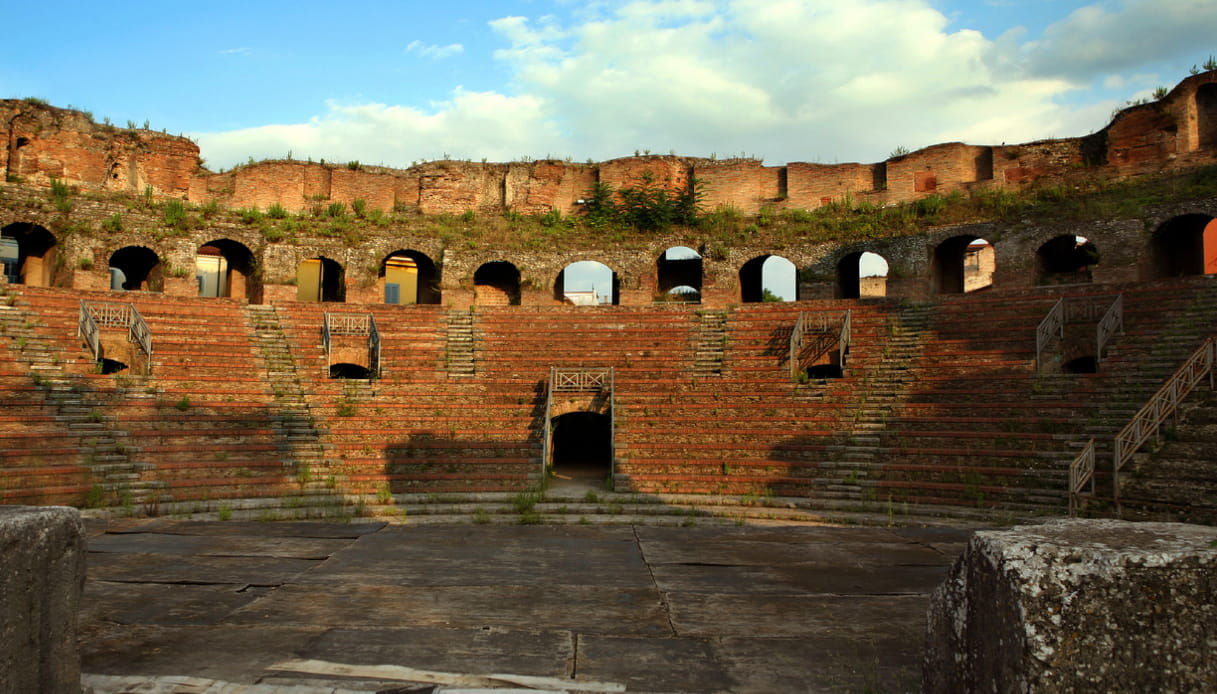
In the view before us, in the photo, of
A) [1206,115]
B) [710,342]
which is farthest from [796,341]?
[1206,115]

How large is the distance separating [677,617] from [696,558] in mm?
1722

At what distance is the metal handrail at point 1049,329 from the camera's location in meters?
15.6

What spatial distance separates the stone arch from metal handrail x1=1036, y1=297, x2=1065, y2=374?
8776 mm

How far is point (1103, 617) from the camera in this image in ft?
8.19

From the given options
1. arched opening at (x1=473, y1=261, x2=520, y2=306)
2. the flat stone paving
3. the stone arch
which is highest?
the stone arch

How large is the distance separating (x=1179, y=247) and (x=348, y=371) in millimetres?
22001

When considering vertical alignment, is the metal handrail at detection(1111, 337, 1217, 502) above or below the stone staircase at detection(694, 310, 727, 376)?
below

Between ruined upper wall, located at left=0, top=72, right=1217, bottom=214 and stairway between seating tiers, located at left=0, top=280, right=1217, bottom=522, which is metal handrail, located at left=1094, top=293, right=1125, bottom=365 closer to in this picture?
stairway between seating tiers, located at left=0, top=280, right=1217, bottom=522

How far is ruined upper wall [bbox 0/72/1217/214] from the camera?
21.2 meters

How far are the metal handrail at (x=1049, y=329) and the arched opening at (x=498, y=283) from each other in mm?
Result: 15366

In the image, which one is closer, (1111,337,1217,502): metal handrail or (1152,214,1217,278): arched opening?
(1111,337,1217,502): metal handrail

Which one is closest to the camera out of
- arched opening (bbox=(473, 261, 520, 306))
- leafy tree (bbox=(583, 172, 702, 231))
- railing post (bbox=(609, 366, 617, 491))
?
railing post (bbox=(609, 366, 617, 491))

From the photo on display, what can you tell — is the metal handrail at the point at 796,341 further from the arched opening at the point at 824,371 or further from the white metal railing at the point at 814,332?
the arched opening at the point at 824,371

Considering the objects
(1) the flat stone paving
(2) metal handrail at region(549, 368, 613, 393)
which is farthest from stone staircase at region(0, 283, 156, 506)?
(2) metal handrail at region(549, 368, 613, 393)
